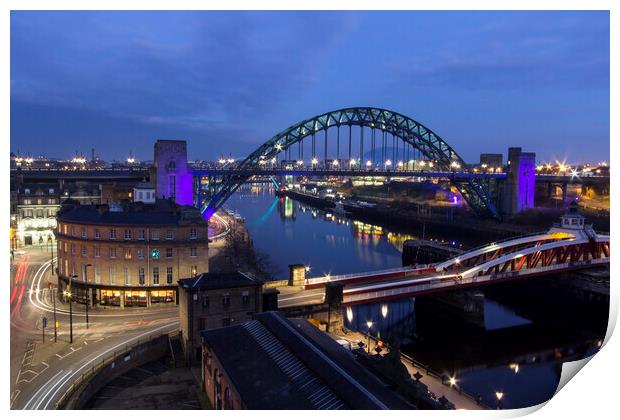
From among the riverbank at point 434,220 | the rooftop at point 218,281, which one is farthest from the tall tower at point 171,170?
the riverbank at point 434,220

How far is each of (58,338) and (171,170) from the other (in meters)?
11.2

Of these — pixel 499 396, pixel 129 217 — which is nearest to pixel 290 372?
pixel 499 396

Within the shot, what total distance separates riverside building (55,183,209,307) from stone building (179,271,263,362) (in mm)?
3583

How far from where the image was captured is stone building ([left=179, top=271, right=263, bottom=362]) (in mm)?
10461

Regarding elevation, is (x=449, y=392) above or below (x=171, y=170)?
below

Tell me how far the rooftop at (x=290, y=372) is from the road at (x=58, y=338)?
3.24 meters

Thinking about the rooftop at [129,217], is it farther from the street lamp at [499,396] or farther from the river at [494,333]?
the street lamp at [499,396]

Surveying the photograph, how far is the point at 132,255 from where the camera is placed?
14.3m

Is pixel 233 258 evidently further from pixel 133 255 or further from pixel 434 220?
pixel 434 220

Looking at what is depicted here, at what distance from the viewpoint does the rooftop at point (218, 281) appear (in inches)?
422

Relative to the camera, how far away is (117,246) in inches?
567

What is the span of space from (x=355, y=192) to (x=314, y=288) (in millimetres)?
54637

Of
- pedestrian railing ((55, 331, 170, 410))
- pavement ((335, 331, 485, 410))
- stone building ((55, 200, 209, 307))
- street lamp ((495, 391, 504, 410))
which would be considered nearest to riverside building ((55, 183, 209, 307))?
stone building ((55, 200, 209, 307))
